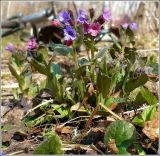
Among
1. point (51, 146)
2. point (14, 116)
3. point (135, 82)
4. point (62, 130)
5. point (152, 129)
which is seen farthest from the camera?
point (14, 116)

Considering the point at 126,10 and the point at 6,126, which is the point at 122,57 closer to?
the point at 6,126

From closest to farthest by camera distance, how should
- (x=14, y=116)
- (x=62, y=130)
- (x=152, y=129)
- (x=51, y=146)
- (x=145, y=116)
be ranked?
(x=51, y=146)
(x=152, y=129)
(x=145, y=116)
(x=62, y=130)
(x=14, y=116)

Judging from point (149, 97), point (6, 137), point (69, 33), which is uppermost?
Answer: point (69, 33)

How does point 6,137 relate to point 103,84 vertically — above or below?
below

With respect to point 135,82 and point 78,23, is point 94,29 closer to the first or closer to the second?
point 78,23

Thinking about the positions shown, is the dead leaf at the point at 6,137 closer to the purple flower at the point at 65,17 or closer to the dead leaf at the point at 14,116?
the dead leaf at the point at 14,116

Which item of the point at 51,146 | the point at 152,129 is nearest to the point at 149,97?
the point at 152,129

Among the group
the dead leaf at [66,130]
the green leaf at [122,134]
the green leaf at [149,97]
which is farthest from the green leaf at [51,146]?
the green leaf at [149,97]
